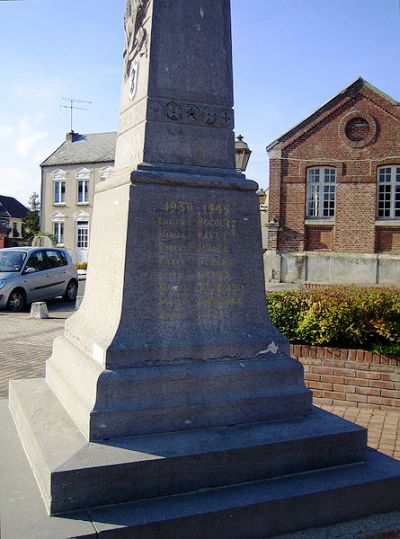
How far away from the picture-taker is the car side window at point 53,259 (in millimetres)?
16391

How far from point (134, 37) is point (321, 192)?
2263 centimetres

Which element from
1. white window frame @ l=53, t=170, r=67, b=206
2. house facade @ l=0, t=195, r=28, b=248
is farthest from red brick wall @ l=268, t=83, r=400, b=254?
house facade @ l=0, t=195, r=28, b=248

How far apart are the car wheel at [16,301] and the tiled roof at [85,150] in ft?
94.2

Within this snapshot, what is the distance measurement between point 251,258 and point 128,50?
193cm

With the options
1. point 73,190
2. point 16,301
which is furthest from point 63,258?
point 73,190

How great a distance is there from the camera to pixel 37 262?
15.7 metres

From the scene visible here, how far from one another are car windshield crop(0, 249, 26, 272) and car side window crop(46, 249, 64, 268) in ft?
3.44

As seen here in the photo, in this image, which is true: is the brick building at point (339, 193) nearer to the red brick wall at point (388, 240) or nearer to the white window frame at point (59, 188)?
the red brick wall at point (388, 240)

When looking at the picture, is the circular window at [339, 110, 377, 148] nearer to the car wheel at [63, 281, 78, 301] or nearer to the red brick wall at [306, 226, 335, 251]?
the red brick wall at [306, 226, 335, 251]

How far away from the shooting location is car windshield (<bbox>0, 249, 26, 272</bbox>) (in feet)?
49.4

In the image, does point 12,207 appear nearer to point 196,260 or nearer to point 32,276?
point 32,276

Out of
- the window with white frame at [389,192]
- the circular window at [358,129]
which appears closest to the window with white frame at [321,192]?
the circular window at [358,129]

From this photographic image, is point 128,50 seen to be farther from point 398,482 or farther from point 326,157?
point 326,157

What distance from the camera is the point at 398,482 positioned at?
11.2ft
